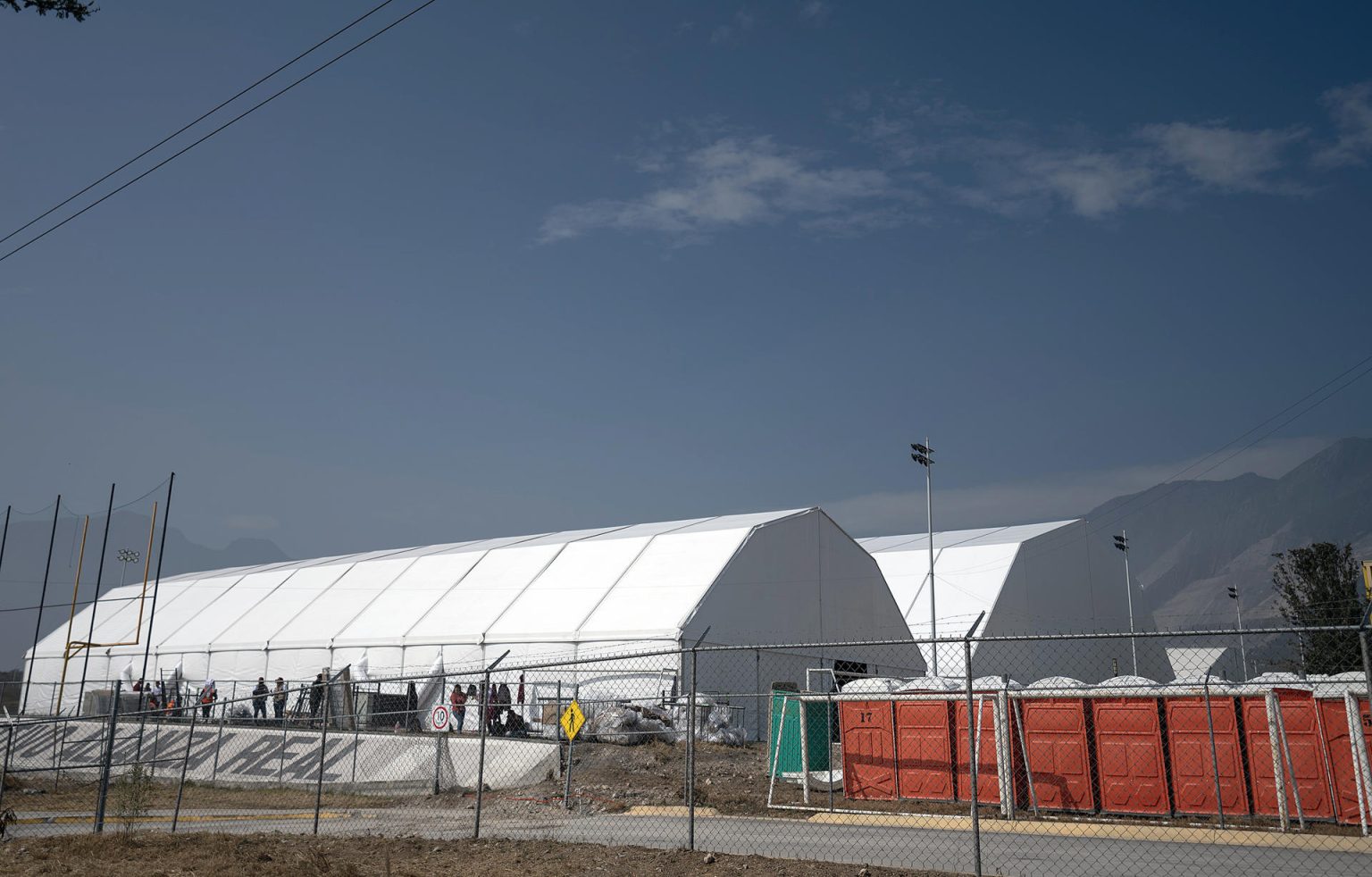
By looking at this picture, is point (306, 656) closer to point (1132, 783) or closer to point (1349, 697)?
point (1132, 783)

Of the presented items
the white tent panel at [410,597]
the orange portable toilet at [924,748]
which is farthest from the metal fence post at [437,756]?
the white tent panel at [410,597]

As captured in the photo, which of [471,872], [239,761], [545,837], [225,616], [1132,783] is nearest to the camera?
[471,872]

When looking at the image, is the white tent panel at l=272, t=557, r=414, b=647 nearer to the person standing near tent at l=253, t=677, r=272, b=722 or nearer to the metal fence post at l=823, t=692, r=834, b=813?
the person standing near tent at l=253, t=677, r=272, b=722

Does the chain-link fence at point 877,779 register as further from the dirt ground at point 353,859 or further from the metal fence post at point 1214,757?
the dirt ground at point 353,859

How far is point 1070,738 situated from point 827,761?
5363 millimetres

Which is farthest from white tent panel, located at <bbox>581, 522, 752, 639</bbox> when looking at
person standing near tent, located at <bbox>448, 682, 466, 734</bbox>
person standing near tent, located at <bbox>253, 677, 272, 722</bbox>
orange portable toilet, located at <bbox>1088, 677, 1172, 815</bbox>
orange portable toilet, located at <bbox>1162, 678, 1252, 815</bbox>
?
orange portable toilet, located at <bbox>1162, 678, 1252, 815</bbox>

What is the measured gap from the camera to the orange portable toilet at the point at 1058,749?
15.0 metres

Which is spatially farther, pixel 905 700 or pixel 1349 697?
pixel 905 700

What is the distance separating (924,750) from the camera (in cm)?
1639

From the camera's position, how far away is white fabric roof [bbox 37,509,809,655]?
98.6 feet

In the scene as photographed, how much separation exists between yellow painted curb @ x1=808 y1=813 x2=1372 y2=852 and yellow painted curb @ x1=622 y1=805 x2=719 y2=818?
1901 mm

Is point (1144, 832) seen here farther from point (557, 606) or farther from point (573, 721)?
point (557, 606)

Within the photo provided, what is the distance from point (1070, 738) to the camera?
1519 cm

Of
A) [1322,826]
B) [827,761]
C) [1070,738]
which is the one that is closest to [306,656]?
[827,761]
